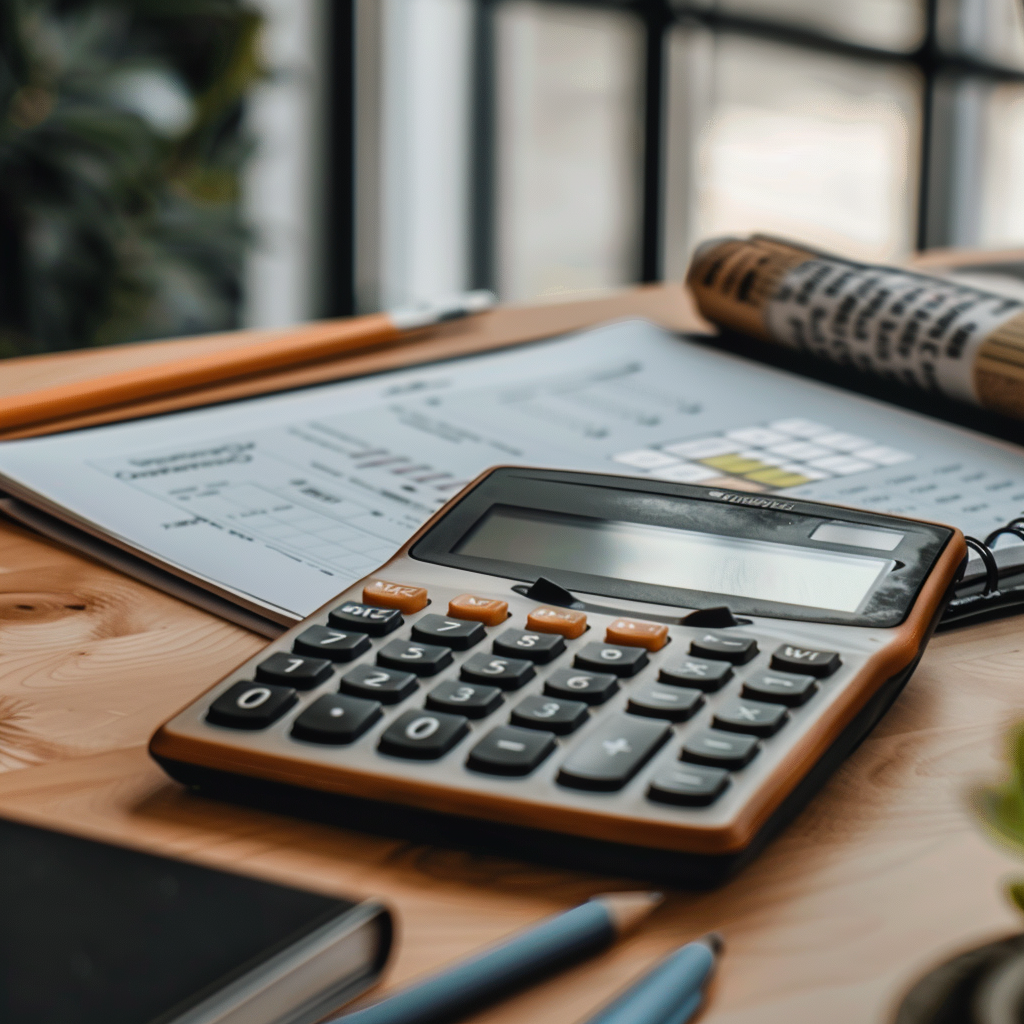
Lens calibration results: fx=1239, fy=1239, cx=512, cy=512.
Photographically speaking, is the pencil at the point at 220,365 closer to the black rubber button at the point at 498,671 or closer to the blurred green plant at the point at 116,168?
the black rubber button at the point at 498,671

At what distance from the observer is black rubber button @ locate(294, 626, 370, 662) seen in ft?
1.07

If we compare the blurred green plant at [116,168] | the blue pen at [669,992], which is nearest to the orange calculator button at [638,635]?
the blue pen at [669,992]

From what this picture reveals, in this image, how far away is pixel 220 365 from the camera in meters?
0.68

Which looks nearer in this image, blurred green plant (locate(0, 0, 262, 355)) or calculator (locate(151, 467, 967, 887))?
calculator (locate(151, 467, 967, 887))

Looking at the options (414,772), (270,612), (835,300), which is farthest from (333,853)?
(835,300)

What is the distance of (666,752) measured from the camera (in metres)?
0.28

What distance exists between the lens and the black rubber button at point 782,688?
0.30 metres

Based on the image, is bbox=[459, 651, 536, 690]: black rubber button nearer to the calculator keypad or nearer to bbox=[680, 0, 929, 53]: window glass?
the calculator keypad

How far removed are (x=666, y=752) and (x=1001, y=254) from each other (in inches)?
38.4

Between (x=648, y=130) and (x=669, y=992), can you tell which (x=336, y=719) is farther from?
(x=648, y=130)

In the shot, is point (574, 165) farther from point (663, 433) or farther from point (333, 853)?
point (333, 853)

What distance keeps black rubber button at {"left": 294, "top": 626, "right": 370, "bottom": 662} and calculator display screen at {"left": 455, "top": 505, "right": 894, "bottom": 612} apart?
2.6 inches

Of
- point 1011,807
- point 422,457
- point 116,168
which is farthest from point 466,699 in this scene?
point 116,168

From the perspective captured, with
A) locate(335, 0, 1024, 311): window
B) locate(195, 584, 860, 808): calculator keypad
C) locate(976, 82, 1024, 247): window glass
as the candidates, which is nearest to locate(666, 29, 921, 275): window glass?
locate(335, 0, 1024, 311): window
